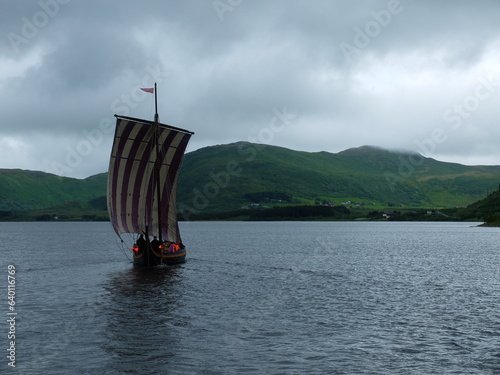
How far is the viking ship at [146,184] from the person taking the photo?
63.5 meters

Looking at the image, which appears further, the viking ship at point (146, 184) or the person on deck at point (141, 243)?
the person on deck at point (141, 243)

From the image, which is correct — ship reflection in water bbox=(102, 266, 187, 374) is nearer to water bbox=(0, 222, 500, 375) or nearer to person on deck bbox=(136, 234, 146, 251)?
water bbox=(0, 222, 500, 375)

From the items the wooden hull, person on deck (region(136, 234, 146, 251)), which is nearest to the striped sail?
person on deck (region(136, 234, 146, 251))

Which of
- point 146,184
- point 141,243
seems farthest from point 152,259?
point 146,184

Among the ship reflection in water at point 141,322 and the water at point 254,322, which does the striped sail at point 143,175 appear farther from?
the ship reflection in water at point 141,322

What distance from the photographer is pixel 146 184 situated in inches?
2613

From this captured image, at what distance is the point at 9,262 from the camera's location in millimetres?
78188

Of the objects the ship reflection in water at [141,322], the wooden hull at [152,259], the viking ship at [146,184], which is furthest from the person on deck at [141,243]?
the ship reflection in water at [141,322]

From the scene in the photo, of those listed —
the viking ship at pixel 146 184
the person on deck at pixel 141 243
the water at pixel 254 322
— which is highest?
the viking ship at pixel 146 184

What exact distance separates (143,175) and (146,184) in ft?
4.38

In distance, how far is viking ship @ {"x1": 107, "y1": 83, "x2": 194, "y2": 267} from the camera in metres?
63.5

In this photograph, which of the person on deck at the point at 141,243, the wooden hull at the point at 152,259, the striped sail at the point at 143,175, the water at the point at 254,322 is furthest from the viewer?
the person on deck at the point at 141,243

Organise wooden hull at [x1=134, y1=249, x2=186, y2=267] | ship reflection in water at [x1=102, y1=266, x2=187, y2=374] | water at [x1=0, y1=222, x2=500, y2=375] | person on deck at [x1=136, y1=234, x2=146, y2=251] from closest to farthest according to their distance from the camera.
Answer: water at [x1=0, y1=222, x2=500, y2=375] → ship reflection in water at [x1=102, y1=266, x2=187, y2=374] → wooden hull at [x1=134, y1=249, x2=186, y2=267] → person on deck at [x1=136, y1=234, x2=146, y2=251]

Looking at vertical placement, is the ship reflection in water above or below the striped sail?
below
